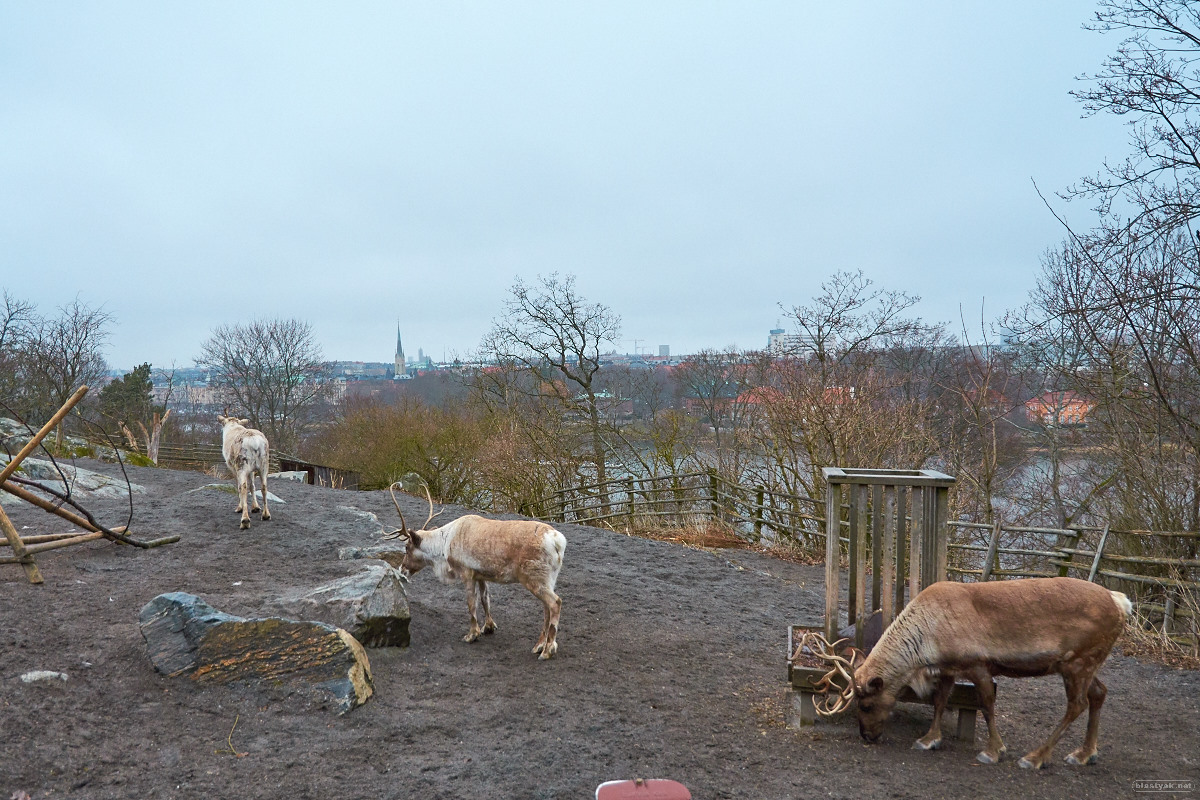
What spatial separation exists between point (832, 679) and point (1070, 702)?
58.1 inches

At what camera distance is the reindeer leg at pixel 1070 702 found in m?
4.59

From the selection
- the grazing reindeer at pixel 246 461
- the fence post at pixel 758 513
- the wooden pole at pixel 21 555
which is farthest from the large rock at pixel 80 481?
the fence post at pixel 758 513

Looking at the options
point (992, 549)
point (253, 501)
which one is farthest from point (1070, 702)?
point (253, 501)

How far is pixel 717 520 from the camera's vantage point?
15312 mm

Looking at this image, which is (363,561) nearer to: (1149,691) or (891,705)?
(891,705)

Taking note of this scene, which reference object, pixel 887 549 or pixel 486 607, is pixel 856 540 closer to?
pixel 887 549

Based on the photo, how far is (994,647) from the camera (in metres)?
4.62

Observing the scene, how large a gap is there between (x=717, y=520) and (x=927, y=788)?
11.0m

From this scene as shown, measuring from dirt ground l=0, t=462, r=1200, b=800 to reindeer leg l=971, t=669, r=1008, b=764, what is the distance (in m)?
0.09

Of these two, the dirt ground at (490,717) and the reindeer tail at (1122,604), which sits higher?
the reindeer tail at (1122,604)

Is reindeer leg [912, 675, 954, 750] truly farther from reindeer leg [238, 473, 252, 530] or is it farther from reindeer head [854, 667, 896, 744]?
reindeer leg [238, 473, 252, 530]

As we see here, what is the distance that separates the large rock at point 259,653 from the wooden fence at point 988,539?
4183mm

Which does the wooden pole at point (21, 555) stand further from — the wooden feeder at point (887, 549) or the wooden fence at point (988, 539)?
the wooden fence at point (988, 539)

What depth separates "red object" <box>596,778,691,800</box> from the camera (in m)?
2.69
